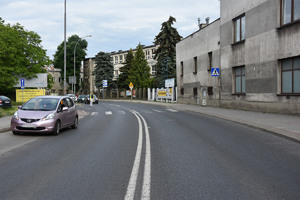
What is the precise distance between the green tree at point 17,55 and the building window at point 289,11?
Answer: 2592cm

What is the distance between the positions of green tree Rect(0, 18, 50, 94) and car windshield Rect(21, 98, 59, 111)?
22313 millimetres

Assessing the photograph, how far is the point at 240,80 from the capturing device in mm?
23188

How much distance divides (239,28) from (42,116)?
17412mm

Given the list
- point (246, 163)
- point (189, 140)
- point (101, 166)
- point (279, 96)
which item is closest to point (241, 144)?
point (189, 140)

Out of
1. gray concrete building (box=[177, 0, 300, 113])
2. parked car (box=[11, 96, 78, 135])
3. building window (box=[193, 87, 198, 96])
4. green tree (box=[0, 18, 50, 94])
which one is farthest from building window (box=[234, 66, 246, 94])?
green tree (box=[0, 18, 50, 94])

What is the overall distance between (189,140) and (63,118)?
5.15m

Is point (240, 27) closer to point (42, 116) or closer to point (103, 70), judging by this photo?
point (42, 116)

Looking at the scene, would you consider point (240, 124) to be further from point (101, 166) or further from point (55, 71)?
point (55, 71)

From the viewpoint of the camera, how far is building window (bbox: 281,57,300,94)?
16.6 meters

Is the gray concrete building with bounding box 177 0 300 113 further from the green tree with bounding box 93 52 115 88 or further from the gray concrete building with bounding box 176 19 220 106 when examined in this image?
the green tree with bounding box 93 52 115 88

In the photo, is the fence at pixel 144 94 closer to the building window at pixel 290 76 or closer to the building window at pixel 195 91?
the building window at pixel 195 91

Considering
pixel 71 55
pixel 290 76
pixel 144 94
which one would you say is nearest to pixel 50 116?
pixel 290 76

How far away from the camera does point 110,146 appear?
8453mm

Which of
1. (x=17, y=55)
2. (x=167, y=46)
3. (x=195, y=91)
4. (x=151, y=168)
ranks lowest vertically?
(x=151, y=168)
